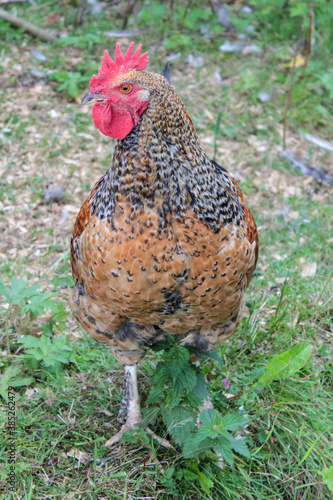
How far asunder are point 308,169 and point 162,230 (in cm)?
363

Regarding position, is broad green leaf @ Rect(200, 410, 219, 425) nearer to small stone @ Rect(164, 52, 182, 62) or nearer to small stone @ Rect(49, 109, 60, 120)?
small stone @ Rect(49, 109, 60, 120)

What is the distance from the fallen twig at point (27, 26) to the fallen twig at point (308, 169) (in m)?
3.30

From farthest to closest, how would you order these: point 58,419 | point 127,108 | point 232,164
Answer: point 232,164
point 58,419
point 127,108

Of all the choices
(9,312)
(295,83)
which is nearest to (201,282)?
(9,312)

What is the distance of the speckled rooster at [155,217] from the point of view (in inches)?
86.0

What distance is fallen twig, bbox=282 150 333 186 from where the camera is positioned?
17.5ft

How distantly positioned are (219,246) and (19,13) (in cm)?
570

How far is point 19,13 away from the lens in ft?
21.7

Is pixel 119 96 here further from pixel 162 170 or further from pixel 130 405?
pixel 130 405

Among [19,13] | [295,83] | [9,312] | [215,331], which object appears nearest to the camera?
[215,331]

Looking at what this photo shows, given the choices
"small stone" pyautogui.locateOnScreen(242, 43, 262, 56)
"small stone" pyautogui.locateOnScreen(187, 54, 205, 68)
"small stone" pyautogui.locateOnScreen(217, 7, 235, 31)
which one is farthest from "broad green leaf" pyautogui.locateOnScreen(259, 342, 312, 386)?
"small stone" pyautogui.locateOnScreen(217, 7, 235, 31)

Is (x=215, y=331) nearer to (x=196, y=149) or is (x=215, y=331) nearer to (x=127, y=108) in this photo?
(x=196, y=149)

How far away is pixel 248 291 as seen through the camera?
3.99 m

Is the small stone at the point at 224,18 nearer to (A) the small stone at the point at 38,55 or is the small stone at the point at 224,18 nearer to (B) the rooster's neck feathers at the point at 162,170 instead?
(A) the small stone at the point at 38,55
